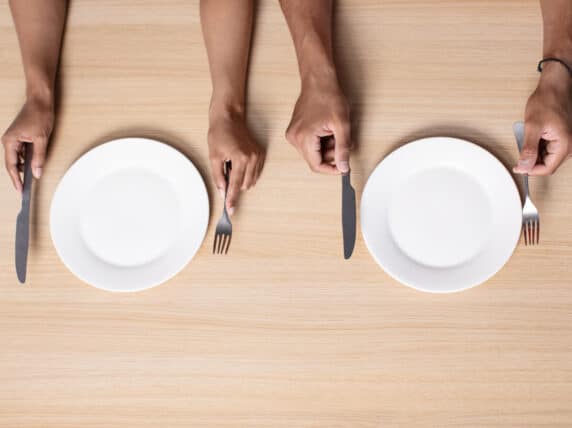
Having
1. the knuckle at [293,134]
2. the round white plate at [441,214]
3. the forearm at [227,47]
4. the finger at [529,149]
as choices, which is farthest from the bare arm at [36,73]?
the finger at [529,149]

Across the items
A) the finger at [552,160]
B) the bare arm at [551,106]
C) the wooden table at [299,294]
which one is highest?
the bare arm at [551,106]

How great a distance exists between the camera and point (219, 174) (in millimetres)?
721

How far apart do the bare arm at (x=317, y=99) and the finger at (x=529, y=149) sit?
237 mm

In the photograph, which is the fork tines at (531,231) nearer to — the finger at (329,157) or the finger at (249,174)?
the finger at (329,157)

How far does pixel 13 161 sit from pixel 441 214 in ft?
2.11

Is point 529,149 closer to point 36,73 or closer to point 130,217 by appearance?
point 130,217

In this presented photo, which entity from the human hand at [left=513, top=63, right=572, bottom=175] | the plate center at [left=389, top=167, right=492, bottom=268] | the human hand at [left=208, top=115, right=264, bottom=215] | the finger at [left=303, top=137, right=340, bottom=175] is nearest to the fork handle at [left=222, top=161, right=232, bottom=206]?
the human hand at [left=208, top=115, right=264, bottom=215]

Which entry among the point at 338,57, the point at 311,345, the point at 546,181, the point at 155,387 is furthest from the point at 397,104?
the point at 155,387

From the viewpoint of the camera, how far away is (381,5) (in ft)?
2.53

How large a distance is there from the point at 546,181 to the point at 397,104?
0.78ft

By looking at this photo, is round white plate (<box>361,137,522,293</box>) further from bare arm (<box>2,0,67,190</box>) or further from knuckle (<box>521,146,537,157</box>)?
bare arm (<box>2,0,67,190</box>)

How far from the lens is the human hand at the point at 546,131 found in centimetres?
67

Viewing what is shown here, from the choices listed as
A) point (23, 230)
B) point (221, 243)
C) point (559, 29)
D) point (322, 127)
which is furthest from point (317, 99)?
point (23, 230)

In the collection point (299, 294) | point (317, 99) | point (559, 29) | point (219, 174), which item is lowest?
point (299, 294)
